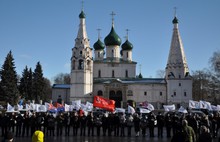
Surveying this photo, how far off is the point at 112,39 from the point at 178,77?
17396 mm

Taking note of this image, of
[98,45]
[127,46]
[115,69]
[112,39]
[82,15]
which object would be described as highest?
[82,15]

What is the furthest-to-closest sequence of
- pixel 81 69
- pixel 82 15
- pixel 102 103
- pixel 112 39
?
pixel 112 39, pixel 82 15, pixel 81 69, pixel 102 103

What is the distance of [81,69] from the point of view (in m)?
66.1

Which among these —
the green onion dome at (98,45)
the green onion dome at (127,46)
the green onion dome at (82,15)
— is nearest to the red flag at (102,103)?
the green onion dome at (82,15)

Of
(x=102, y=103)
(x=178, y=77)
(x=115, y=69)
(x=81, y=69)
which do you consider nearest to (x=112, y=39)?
(x=115, y=69)

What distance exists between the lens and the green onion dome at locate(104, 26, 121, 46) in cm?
7356

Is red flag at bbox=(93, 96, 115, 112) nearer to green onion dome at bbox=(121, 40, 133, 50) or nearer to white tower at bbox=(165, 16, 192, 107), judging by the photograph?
white tower at bbox=(165, 16, 192, 107)

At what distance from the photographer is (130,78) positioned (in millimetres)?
72125

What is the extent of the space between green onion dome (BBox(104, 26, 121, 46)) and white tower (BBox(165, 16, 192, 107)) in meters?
13.3

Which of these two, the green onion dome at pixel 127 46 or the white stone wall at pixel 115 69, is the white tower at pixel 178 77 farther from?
the green onion dome at pixel 127 46

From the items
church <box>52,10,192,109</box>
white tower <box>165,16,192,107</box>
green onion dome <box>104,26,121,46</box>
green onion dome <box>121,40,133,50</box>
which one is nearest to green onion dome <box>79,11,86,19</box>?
church <box>52,10,192,109</box>

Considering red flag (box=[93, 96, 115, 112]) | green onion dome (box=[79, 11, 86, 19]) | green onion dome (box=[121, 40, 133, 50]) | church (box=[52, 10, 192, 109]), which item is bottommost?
red flag (box=[93, 96, 115, 112])

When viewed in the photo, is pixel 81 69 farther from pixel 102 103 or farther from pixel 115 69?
pixel 102 103

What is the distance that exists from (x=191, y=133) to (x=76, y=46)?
58.3m
